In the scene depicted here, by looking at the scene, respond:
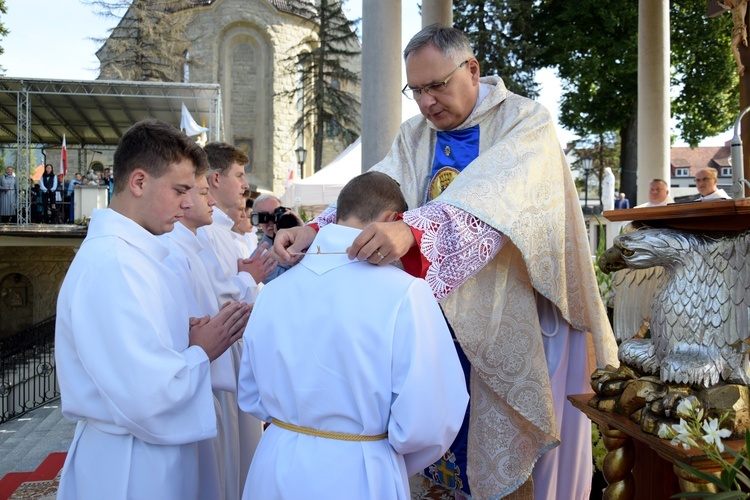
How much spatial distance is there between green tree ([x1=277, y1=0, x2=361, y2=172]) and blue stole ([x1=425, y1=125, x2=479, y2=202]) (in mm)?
28707

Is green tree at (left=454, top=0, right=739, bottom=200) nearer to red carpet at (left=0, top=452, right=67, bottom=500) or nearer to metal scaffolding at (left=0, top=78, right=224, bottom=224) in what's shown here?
metal scaffolding at (left=0, top=78, right=224, bottom=224)

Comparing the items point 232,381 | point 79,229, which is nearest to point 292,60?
point 79,229

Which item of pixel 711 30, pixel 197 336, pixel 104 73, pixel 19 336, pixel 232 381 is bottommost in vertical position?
pixel 19 336

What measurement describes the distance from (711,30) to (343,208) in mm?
19954

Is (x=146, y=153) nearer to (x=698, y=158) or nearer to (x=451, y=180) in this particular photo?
(x=451, y=180)

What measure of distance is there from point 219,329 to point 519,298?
1088 mm

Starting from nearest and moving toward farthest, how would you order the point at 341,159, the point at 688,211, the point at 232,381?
the point at 688,211 → the point at 232,381 → the point at 341,159

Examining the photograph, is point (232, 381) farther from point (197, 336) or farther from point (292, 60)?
point (292, 60)

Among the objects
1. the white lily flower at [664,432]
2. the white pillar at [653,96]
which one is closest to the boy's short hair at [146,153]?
the white lily flower at [664,432]

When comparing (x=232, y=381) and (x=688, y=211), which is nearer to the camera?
(x=688, y=211)

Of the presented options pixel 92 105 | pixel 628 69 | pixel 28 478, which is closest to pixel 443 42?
pixel 28 478

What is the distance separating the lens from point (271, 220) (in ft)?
14.6

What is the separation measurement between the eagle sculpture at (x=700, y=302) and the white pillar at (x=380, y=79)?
5.96 metres

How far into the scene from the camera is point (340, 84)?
1328 inches
